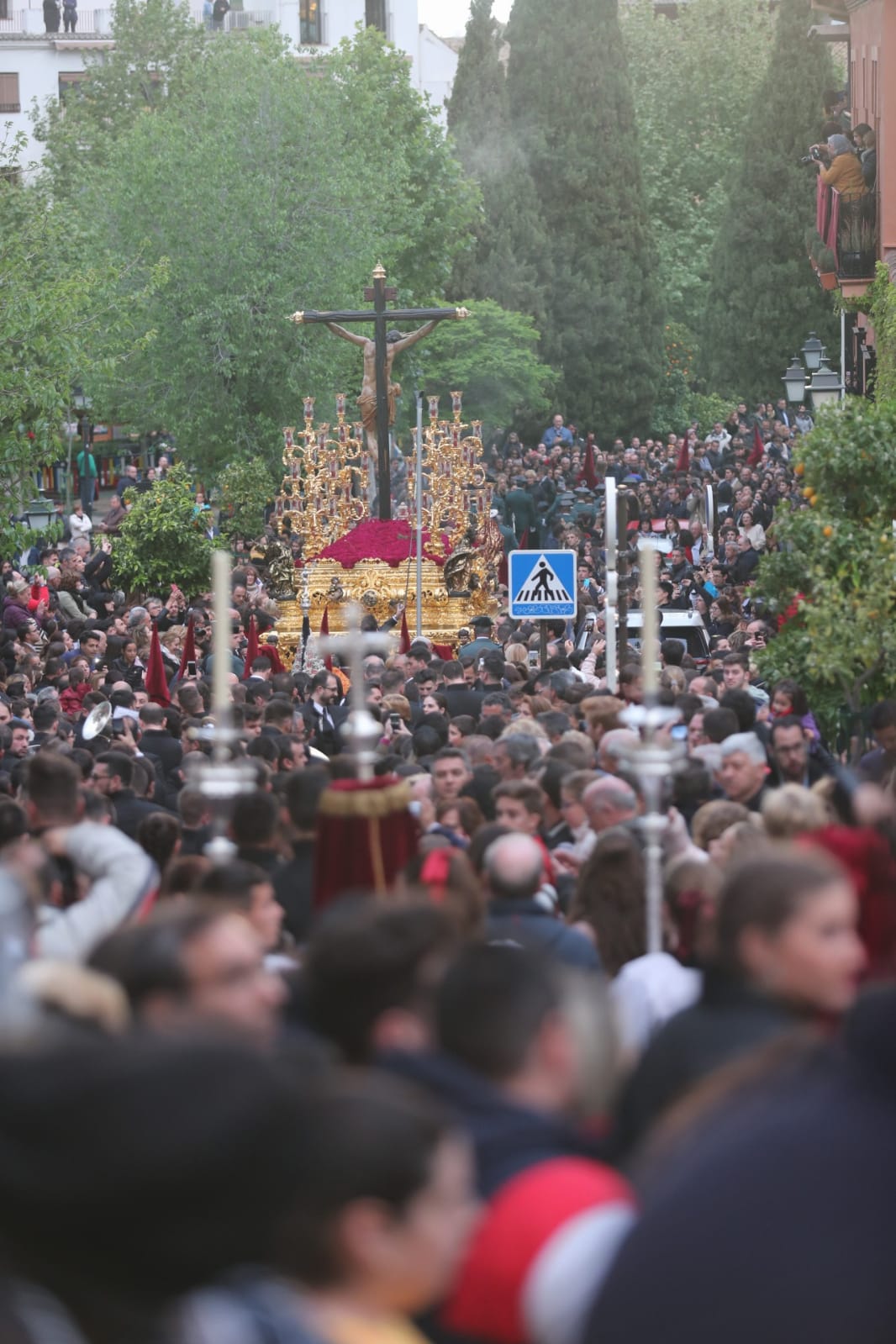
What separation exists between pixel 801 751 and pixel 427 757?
2.17 metres

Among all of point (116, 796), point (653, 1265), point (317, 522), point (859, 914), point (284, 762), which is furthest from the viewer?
point (317, 522)

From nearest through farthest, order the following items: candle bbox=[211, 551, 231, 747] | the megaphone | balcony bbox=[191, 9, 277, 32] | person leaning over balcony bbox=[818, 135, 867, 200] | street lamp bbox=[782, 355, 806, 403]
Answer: candle bbox=[211, 551, 231, 747] → the megaphone → street lamp bbox=[782, 355, 806, 403] → person leaning over balcony bbox=[818, 135, 867, 200] → balcony bbox=[191, 9, 277, 32]

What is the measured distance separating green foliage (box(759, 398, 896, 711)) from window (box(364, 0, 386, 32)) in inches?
2114

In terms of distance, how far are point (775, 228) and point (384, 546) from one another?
3422 centimetres

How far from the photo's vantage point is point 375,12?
66.9m

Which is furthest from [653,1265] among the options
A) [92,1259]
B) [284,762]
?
[284,762]

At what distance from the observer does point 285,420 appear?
128ft

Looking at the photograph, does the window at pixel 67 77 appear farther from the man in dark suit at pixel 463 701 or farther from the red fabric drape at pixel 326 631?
the man in dark suit at pixel 463 701

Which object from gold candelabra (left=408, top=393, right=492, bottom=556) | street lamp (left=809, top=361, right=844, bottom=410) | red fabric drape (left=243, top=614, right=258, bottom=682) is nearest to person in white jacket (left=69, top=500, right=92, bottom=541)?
gold candelabra (left=408, top=393, right=492, bottom=556)

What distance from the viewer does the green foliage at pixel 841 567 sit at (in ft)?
42.9

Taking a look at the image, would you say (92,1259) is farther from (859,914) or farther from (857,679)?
(857,679)

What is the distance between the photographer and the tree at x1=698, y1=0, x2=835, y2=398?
56000 mm

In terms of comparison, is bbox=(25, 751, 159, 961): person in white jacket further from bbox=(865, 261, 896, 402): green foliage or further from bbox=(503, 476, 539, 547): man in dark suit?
bbox=(503, 476, 539, 547): man in dark suit

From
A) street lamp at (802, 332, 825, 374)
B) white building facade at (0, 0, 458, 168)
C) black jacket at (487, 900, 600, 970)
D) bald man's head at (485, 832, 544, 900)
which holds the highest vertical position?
white building facade at (0, 0, 458, 168)
